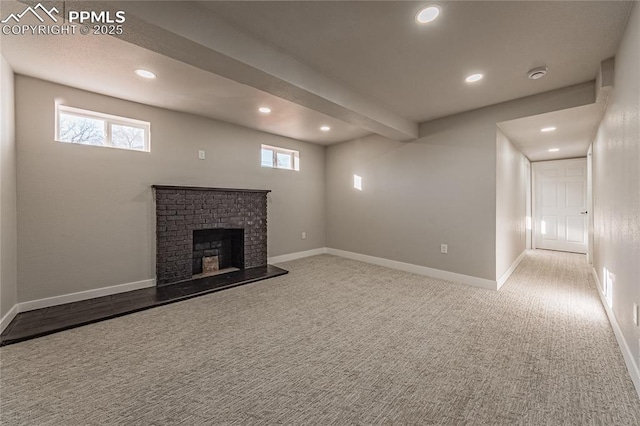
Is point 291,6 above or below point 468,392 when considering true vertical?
above

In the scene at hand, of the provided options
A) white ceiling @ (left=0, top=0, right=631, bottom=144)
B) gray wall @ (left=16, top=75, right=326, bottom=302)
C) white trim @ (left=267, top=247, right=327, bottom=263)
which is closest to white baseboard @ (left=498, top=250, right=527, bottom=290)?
white ceiling @ (left=0, top=0, right=631, bottom=144)

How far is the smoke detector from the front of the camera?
249 centimetres

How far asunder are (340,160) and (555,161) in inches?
199

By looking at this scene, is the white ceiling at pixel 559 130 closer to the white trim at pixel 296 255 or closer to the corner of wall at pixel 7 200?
the white trim at pixel 296 255

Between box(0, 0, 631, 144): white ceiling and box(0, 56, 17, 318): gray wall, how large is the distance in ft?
1.03

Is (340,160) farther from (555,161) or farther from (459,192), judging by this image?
(555,161)

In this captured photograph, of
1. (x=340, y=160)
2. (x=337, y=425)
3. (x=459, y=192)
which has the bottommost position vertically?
(x=337, y=425)

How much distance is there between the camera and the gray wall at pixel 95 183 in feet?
9.16

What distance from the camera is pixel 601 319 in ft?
8.44

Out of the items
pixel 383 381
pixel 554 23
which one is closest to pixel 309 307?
pixel 383 381

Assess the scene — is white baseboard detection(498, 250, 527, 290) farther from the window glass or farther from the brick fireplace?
the window glass

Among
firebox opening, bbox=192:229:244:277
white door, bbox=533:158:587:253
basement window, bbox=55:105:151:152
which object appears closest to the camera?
basement window, bbox=55:105:151:152

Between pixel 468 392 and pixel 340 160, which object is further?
pixel 340 160

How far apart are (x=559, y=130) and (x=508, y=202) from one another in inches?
46.4
